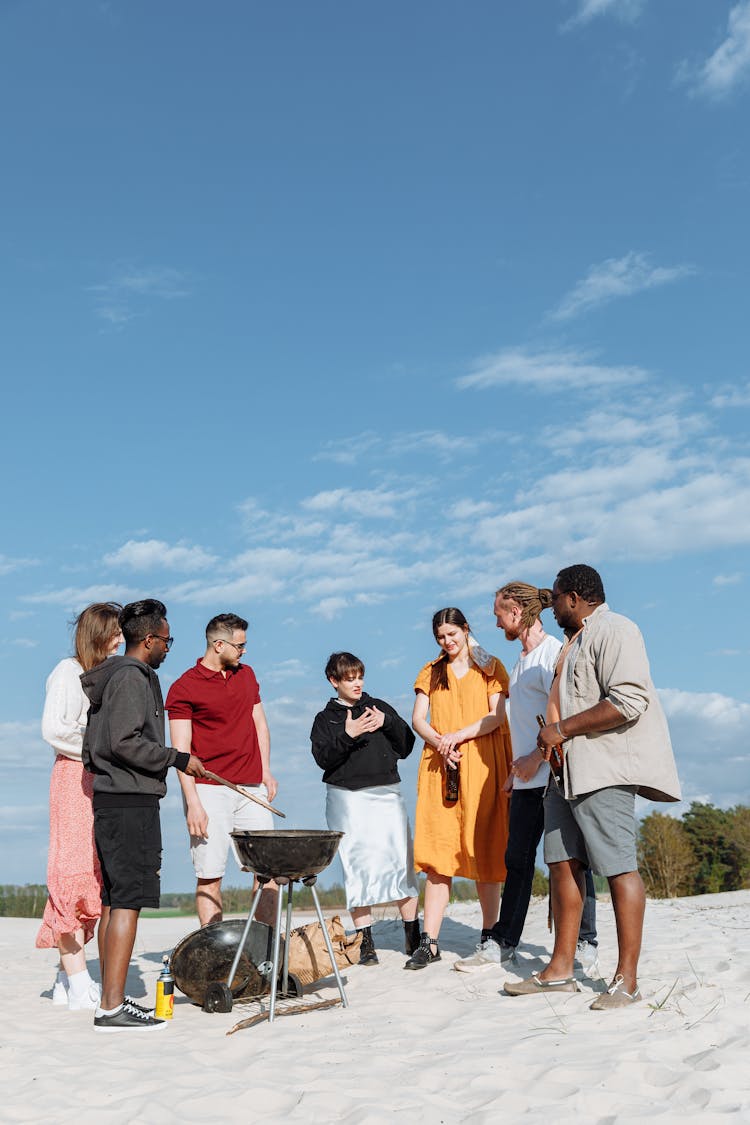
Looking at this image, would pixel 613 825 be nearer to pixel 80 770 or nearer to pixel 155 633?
pixel 155 633

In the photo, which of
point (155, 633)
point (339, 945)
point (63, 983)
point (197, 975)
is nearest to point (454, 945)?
point (339, 945)

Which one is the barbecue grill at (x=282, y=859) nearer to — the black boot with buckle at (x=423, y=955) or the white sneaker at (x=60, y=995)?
the black boot with buckle at (x=423, y=955)

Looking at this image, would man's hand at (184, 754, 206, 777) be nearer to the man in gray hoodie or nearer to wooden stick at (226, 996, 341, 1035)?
the man in gray hoodie

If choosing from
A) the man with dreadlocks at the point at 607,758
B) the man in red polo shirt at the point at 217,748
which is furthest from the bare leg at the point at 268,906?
the man with dreadlocks at the point at 607,758

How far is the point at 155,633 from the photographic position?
19.7ft

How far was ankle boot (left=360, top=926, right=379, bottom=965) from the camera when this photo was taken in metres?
7.16

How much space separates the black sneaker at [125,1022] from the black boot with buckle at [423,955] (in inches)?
67.5

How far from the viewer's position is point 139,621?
6.01 meters

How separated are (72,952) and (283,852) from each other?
1.74 m

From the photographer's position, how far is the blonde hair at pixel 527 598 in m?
6.46

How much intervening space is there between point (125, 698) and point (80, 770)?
0.96 meters

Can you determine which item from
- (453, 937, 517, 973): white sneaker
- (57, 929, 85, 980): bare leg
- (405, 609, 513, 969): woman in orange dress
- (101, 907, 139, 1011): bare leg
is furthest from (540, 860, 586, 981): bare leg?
(57, 929, 85, 980): bare leg

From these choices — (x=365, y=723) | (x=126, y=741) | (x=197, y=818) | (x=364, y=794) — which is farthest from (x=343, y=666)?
(x=126, y=741)

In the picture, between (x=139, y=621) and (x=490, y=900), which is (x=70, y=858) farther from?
(x=490, y=900)
